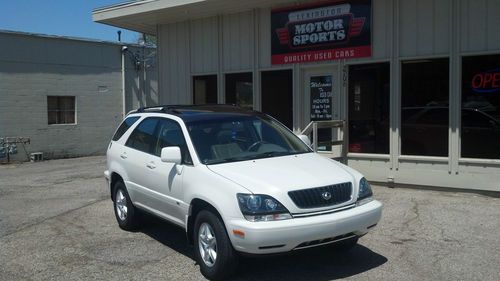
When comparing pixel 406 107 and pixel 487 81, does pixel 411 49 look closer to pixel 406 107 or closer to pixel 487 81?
pixel 406 107

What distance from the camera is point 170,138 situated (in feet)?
21.7

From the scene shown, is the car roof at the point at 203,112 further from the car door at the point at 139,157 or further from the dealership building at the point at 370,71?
the dealership building at the point at 370,71

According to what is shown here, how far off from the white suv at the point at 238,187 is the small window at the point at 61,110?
1398cm

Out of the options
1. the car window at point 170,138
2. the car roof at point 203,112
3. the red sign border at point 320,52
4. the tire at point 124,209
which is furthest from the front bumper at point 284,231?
the red sign border at point 320,52

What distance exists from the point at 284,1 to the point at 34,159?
12182 mm

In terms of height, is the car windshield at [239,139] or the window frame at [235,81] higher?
the window frame at [235,81]

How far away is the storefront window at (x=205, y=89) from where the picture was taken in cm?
1330

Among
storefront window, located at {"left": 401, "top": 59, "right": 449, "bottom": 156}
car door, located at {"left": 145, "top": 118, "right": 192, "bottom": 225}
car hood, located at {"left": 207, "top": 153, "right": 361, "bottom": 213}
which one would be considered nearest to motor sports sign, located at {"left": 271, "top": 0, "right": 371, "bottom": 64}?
storefront window, located at {"left": 401, "top": 59, "right": 449, "bottom": 156}

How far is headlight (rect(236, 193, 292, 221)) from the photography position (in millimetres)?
5043

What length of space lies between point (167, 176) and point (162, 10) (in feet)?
23.6

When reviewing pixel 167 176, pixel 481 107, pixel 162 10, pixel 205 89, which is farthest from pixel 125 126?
pixel 481 107

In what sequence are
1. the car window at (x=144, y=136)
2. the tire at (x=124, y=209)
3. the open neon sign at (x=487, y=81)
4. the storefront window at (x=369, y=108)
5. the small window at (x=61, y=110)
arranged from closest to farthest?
the car window at (x=144, y=136) → the tire at (x=124, y=209) → the open neon sign at (x=487, y=81) → the storefront window at (x=369, y=108) → the small window at (x=61, y=110)

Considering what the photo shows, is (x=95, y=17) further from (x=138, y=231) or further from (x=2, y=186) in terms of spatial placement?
(x=138, y=231)

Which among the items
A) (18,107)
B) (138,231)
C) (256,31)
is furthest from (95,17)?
(138,231)
